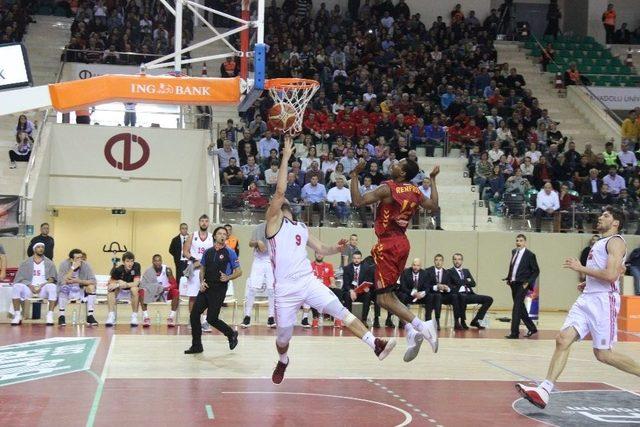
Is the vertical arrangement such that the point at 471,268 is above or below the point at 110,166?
below

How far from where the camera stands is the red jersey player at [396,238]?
35.6 ft

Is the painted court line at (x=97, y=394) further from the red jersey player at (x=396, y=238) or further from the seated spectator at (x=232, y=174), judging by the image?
the seated spectator at (x=232, y=174)

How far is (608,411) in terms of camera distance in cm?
1042

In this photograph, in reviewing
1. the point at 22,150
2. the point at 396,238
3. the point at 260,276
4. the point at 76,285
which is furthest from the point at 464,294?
the point at 22,150

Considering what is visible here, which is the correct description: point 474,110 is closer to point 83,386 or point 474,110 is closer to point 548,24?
point 548,24

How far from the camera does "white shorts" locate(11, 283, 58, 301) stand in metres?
18.1

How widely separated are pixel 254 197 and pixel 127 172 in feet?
14.5

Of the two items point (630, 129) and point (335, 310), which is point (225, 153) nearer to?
point (630, 129)

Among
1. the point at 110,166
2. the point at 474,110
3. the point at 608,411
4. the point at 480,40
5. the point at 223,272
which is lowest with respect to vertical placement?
the point at 608,411

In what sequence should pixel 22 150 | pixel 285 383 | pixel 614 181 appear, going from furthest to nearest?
pixel 614 181 → pixel 22 150 → pixel 285 383

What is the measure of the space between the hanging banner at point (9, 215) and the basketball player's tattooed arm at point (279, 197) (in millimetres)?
12823

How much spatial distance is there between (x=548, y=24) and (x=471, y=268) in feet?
49.5

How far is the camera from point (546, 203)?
78.7 ft

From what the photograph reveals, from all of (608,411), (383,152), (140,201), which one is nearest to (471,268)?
(383,152)
